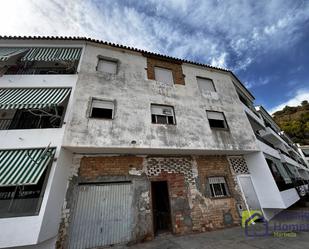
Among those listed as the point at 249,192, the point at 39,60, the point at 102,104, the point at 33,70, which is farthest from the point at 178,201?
the point at 33,70

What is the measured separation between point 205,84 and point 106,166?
9.34 meters

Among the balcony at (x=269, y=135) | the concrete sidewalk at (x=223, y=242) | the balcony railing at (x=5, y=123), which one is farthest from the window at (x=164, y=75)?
the balcony at (x=269, y=135)

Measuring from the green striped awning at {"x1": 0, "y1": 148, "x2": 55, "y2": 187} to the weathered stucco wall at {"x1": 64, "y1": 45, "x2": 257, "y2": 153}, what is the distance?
94 cm

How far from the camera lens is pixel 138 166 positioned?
7215mm

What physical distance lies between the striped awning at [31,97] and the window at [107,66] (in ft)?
8.37

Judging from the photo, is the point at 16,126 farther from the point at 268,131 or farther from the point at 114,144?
the point at 268,131

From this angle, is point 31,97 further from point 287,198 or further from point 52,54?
point 287,198

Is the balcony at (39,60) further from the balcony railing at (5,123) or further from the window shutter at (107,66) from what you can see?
the balcony railing at (5,123)

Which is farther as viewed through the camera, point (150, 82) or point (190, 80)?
point (190, 80)

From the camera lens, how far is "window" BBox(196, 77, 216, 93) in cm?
1069

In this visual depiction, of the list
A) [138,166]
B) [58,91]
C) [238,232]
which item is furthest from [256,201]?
[58,91]

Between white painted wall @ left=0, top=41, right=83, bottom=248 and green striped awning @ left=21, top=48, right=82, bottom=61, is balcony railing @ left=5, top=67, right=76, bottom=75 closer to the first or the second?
green striped awning @ left=21, top=48, right=82, bottom=61

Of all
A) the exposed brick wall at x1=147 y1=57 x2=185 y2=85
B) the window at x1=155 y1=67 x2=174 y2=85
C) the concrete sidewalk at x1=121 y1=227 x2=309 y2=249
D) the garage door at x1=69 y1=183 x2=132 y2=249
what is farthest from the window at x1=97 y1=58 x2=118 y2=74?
the concrete sidewalk at x1=121 y1=227 x2=309 y2=249

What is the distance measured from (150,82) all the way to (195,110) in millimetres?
3464
